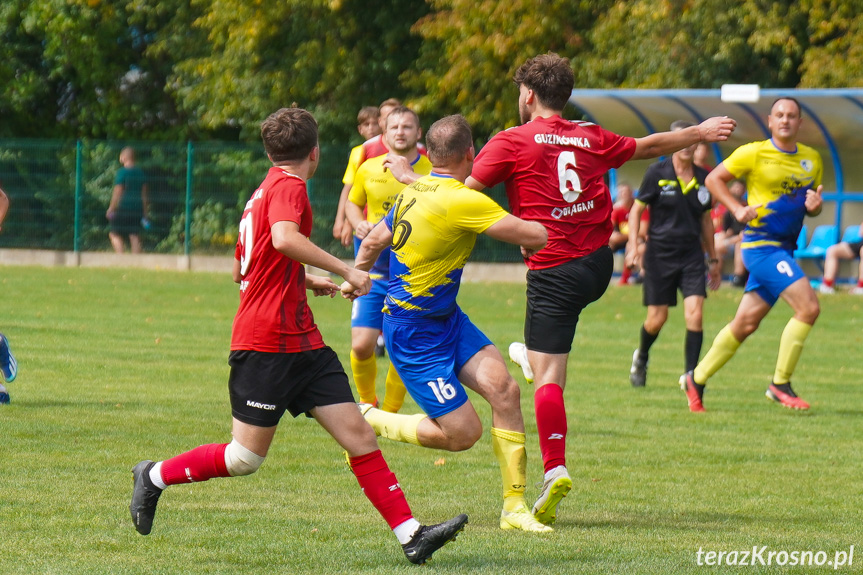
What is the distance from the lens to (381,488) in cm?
520

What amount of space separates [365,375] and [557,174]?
10.0 ft

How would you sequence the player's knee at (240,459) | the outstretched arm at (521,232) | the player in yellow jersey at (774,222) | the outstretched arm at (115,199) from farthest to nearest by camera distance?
the outstretched arm at (115,199), the player in yellow jersey at (774,222), the outstretched arm at (521,232), the player's knee at (240,459)

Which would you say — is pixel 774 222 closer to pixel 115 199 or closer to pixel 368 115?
pixel 368 115

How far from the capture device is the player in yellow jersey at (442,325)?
5793mm

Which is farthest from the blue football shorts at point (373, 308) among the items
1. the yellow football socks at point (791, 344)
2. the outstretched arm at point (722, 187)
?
the yellow football socks at point (791, 344)

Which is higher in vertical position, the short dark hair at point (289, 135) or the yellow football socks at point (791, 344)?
the short dark hair at point (289, 135)

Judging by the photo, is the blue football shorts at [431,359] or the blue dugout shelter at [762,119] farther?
the blue dugout shelter at [762,119]

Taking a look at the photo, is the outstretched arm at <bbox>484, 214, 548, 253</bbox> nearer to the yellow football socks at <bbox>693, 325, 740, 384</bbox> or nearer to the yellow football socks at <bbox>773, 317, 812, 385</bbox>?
the yellow football socks at <bbox>693, 325, 740, 384</bbox>

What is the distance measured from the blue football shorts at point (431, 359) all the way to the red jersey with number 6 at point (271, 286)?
724 mm

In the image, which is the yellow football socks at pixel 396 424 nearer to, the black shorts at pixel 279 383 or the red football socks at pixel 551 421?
the red football socks at pixel 551 421

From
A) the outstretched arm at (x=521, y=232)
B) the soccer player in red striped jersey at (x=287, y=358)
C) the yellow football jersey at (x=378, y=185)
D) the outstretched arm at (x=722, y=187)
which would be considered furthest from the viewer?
the outstretched arm at (x=722, y=187)

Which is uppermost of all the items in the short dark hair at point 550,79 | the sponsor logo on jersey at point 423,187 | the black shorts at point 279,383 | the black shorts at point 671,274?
the short dark hair at point 550,79

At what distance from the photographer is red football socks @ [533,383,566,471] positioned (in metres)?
6.10

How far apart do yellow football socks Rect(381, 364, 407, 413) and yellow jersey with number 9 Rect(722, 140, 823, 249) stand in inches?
119
